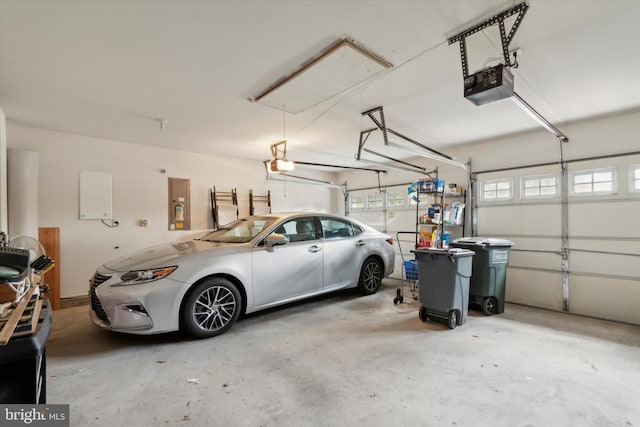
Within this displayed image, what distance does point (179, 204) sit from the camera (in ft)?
17.1

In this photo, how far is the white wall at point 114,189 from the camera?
4.13 m

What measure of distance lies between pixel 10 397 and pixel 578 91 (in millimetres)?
4579

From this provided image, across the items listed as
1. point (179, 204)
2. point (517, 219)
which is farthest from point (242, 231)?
point (517, 219)

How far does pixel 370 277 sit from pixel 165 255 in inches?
115

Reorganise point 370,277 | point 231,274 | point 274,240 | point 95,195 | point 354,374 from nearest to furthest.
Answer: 1. point 354,374
2. point 231,274
3. point 274,240
4. point 95,195
5. point 370,277

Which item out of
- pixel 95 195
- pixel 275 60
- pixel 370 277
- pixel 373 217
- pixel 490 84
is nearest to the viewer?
pixel 490 84

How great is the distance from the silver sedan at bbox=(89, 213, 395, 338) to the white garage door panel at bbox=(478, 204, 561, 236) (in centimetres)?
192

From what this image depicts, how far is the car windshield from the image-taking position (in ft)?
11.8

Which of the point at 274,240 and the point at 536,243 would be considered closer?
the point at 274,240

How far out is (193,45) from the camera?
7.06ft

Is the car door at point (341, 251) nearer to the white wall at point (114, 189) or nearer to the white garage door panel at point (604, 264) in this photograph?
the white wall at point (114, 189)

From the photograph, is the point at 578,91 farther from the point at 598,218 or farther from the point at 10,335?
the point at 10,335

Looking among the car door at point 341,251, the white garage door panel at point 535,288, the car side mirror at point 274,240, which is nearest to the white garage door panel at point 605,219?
the white garage door panel at point 535,288

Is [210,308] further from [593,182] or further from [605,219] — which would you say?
[593,182]
